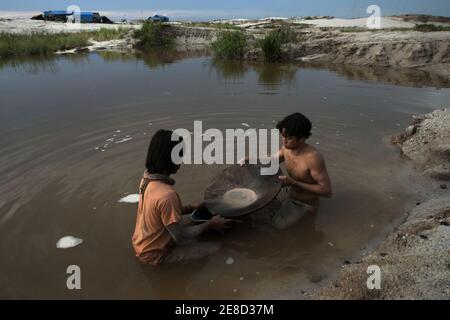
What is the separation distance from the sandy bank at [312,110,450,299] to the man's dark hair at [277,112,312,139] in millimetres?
1278

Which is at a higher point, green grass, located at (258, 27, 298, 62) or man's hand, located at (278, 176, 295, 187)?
green grass, located at (258, 27, 298, 62)

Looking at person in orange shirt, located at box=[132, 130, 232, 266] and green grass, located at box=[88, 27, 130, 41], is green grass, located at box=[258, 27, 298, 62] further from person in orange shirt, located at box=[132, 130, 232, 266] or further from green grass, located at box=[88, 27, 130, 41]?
green grass, located at box=[88, 27, 130, 41]

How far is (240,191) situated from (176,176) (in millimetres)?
1465

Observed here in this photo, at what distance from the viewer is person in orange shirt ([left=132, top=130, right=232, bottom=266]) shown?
2.83 metres

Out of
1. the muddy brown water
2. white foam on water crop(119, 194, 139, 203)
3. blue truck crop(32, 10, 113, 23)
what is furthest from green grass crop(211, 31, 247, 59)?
blue truck crop(32, 10, 113, 23)

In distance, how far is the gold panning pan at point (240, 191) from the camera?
3.62 m

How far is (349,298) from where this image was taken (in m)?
2.75

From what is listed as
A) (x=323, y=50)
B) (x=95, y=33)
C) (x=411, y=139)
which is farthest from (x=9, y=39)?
(x=411, y=139)

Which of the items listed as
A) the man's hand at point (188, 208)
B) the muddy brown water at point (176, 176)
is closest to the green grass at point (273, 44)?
the muddy brown water at point (176, 176)

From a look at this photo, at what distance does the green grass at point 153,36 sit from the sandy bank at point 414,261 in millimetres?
19532

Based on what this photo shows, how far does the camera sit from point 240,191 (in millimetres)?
4039

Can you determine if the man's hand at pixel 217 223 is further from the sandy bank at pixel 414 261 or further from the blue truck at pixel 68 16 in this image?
the blue truck at pixel 68 16

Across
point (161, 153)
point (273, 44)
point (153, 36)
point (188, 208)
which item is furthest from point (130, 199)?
point (153, 36)
